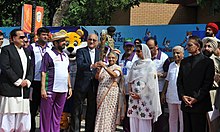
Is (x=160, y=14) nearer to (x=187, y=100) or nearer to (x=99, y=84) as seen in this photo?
(x=99, y=84)

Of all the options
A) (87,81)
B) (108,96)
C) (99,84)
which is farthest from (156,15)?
(108,96)

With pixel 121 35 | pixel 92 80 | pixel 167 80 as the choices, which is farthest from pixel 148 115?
pixel 121 35

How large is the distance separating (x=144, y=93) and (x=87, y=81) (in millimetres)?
1120

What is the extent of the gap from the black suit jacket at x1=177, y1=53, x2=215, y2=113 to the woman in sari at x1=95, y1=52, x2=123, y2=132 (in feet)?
4.60

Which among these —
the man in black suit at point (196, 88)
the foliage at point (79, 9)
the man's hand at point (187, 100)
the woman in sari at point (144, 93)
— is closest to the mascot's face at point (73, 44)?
the woman in sari at point (144, 93)

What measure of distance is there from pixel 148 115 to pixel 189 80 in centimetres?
107

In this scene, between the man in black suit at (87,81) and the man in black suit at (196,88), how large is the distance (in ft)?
6.03

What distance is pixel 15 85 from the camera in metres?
6.39

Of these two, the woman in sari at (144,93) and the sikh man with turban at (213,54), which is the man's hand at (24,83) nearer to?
the woman in sari at (144,93)

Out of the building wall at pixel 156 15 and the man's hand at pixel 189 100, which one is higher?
the building wall at pixel 156 15

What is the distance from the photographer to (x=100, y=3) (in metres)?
21.4

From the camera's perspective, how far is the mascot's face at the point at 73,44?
7660 mm

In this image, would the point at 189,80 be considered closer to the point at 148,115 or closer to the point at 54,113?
the point at 148,115

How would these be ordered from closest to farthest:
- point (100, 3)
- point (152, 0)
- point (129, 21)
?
point (129, 21), point (100, 3), point (152, 0)
